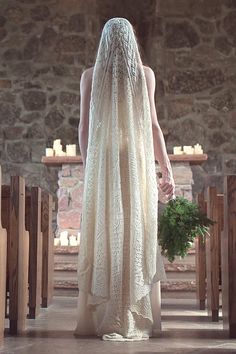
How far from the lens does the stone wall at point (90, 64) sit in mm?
9109

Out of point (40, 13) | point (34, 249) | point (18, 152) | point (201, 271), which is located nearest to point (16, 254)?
point (34, 249)

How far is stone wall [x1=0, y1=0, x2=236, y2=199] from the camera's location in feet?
29.9

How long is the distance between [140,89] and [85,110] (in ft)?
1.03

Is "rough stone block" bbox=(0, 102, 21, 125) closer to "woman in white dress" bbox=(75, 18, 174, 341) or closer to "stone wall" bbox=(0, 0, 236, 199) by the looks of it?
"stone wall" bbox=(0, 0, 236, 199)

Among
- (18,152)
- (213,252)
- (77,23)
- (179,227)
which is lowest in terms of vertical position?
(213,252)

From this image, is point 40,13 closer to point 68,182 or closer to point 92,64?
point 92,64

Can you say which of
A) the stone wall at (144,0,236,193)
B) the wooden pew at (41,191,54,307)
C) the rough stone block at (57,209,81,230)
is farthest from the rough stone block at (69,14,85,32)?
the wooden pew at (41,191,54,307)

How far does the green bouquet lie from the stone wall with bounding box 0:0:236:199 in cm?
576

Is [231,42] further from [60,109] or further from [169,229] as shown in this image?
[169,229]

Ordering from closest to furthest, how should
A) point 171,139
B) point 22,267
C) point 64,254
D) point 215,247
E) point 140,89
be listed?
point 140,89
point 22,267
point 215,247
point 64,254
point 171,139

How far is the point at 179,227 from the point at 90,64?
636 centimetres

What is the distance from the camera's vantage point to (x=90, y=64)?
30.4 feet

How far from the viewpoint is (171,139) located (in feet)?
29.7

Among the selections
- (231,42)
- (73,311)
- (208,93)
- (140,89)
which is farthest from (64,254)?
(231,42)
